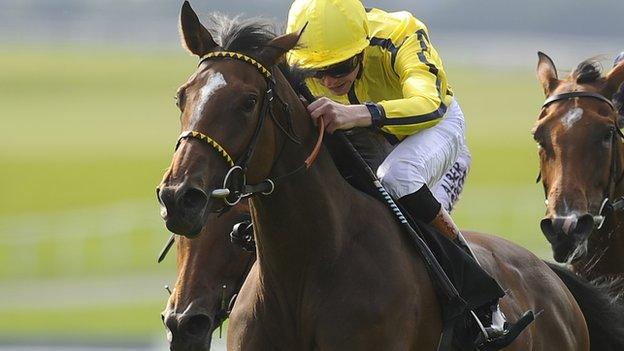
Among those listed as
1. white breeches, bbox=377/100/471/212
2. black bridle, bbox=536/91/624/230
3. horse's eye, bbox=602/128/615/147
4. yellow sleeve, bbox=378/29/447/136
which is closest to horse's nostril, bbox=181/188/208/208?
yellow sleeve, bbox=378/29/447/136

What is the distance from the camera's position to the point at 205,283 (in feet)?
21.5

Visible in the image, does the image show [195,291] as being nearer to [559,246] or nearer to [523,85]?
[559,246]

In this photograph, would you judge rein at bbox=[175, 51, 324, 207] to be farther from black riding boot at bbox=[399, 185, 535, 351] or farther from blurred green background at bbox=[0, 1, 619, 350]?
blurred green background at bbox=[0, 1, 619, 350]

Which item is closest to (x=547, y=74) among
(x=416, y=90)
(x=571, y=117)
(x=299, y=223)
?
(x=571, y=117)

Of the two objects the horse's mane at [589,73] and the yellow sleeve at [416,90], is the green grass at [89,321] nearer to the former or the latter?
the horse's mane at [589,73]

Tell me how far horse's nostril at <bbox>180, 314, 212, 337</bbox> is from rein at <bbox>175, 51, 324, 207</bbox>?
1.48m

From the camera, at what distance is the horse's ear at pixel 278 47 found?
5004 millimetres

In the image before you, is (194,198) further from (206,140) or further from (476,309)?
(476,309)

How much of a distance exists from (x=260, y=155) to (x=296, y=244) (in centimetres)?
42

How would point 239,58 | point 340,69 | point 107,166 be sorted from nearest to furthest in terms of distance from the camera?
point 239,58 < point 340,69 < point 107,166

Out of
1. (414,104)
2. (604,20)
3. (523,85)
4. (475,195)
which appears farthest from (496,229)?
(604,20)

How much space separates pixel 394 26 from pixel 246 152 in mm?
1407

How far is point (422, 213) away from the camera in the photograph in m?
5.60

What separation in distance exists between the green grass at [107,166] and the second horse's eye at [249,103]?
1214cm
